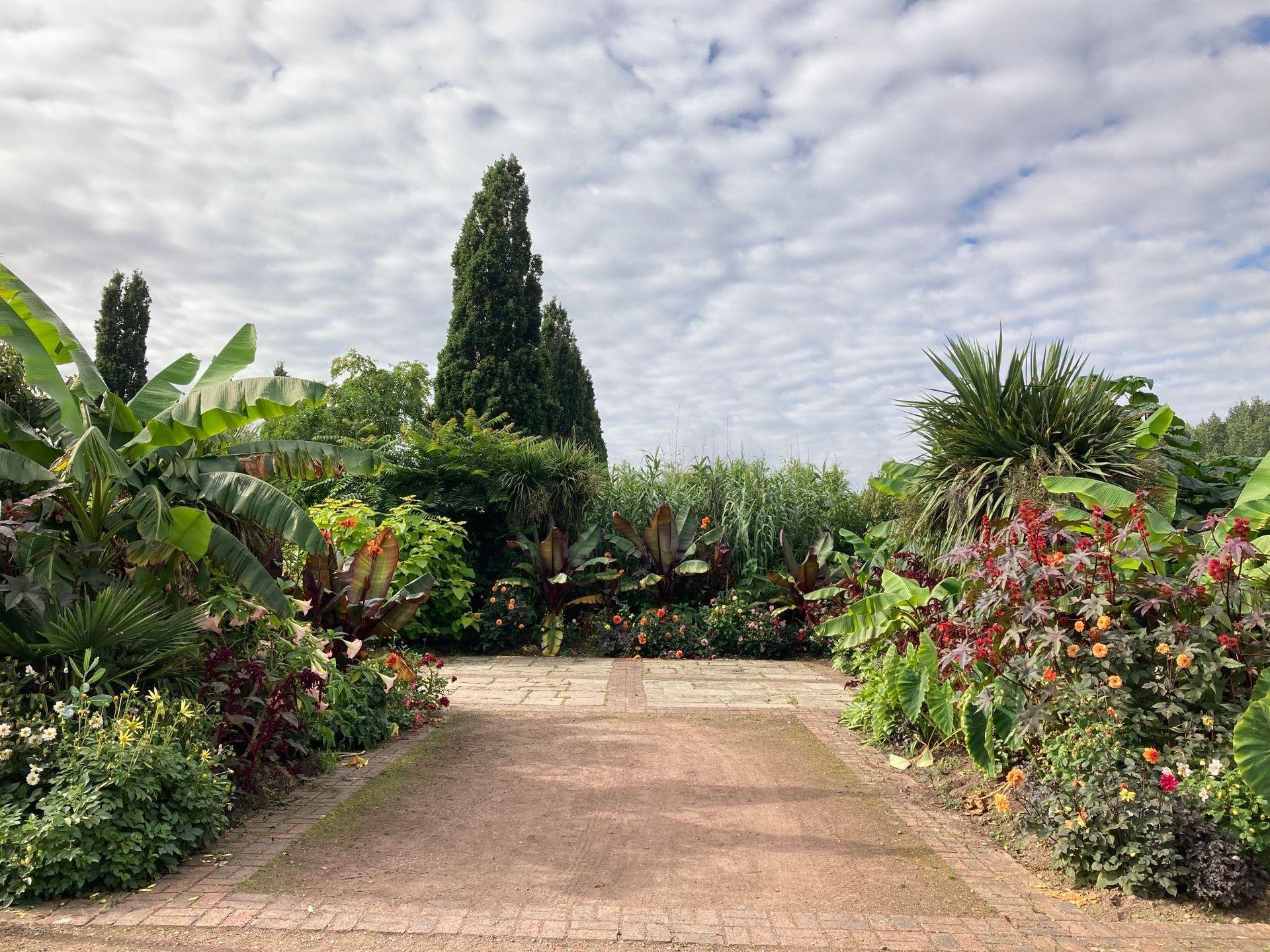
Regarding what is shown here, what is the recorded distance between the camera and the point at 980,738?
4.85m

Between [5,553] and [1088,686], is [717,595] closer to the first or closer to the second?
[1088,686]

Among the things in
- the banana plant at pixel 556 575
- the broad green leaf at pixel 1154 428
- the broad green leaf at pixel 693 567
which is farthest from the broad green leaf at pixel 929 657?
the banana plant at pixel 556 575

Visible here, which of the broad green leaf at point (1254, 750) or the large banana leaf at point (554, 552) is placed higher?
the large banana leaf at point (554, 552)

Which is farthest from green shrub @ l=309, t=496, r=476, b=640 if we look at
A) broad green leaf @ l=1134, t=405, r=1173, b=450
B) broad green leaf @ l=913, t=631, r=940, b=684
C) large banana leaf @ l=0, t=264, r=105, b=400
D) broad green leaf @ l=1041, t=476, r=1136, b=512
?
broad green leaf @ l=1134, t=405, r=1173, b=450

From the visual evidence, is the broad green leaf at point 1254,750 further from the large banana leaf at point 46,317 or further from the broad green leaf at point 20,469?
the large banana leaf at point 46,317

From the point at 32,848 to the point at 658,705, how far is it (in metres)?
5.58

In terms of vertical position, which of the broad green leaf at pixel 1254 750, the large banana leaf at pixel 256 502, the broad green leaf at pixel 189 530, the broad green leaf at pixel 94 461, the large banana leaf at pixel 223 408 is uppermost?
the large banana leaf at pixel 223 408

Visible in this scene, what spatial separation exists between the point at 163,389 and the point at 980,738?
6.08 m

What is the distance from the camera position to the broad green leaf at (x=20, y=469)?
15.9ft

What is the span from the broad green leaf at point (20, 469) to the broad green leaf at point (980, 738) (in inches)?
222

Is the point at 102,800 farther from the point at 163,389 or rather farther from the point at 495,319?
the point at 495,319

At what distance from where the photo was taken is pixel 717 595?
41.2 feet

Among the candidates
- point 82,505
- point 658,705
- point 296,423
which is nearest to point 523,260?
point 296,423

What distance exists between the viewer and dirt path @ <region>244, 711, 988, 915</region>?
12.9 ft
